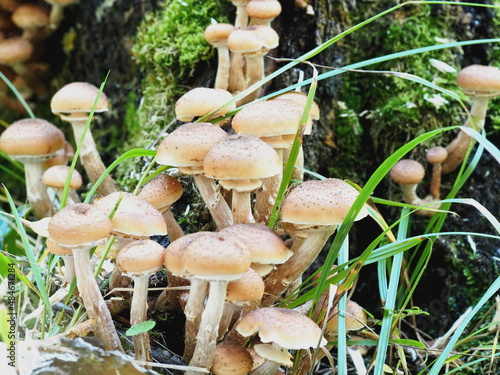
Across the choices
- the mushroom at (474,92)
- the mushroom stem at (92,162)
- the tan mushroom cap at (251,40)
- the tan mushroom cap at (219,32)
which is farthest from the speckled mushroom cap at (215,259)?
the mushroom at (474,92)

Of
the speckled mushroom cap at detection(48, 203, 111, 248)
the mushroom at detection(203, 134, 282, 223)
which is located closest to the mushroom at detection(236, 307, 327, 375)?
the mushroom at detection(203, 134, 282, 223)

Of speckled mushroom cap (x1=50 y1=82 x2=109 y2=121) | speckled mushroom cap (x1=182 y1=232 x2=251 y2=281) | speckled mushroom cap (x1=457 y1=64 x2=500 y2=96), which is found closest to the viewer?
speckled mushroom cap (x1=182 y1=232 x2=251 y2=281)

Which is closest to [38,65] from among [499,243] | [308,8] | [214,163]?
Answer: [308,8]

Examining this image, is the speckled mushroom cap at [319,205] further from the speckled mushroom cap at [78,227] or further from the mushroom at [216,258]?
the speckled mushroom cap at [78,227]

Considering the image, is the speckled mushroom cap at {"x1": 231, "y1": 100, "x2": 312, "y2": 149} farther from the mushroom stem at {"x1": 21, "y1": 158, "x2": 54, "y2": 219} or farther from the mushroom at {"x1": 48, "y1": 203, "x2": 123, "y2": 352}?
the mushroom stem at {"x1": 21, "y1": 158, "x2": 54, "y2": 219}

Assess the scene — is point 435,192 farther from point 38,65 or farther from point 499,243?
point 38,65

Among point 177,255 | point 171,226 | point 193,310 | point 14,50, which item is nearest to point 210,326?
point 193,310
